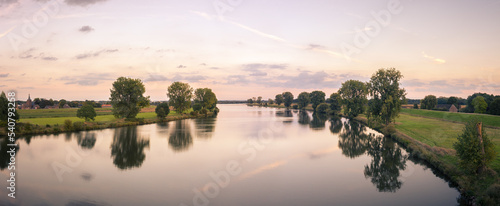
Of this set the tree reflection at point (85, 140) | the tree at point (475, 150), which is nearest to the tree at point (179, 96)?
the tree reflection at point (85, 140)

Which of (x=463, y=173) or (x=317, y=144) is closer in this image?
(x=463, y=173)

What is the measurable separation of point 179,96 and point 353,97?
1963 inches

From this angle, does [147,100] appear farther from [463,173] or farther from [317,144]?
[463,173]

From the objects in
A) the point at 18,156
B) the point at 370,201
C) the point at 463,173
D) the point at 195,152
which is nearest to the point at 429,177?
the point at 463,173

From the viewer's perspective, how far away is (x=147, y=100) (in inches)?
2175

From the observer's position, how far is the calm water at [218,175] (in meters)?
14.7

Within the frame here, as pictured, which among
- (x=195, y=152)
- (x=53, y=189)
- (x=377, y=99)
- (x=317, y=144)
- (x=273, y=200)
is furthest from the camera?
(x=377, y=99)

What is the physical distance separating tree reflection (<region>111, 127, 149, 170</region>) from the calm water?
0.29 feet

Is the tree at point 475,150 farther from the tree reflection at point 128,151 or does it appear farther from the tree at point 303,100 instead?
the tree at point 303,100

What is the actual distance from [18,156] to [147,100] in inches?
1246

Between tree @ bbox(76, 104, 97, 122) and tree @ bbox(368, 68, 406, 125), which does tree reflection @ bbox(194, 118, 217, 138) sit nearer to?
tree @ bbox(76, 104, 97, 122)

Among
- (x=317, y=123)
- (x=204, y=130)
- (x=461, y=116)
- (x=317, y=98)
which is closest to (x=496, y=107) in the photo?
(x=461, y=116)

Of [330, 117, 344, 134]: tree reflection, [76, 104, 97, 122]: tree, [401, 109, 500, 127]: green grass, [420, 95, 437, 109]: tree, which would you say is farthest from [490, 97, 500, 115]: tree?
[76, 104, 97, 122]: tree

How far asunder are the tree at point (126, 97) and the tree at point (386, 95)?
4519 cm
